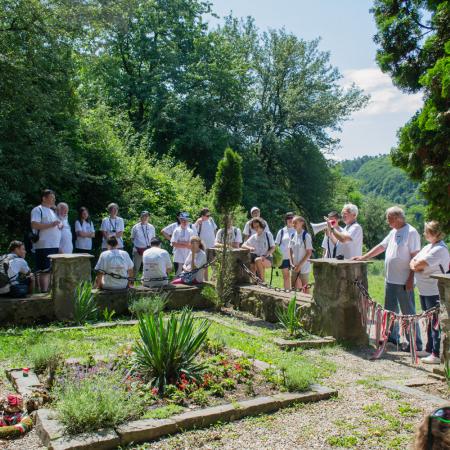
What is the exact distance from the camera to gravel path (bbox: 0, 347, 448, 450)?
415cm

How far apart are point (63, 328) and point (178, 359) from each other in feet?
10.6

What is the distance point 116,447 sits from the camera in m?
4.07

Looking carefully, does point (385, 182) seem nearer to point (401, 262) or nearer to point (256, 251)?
point (256, 251)

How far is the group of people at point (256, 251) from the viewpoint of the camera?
7250mm

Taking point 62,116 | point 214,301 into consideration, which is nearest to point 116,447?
point 214,301

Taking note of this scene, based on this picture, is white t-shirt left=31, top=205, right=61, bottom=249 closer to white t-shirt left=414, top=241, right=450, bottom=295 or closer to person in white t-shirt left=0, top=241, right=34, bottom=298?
person in white t-shirt left=0, top=241, right=34, bottom=298

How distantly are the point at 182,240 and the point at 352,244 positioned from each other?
3.66 meters

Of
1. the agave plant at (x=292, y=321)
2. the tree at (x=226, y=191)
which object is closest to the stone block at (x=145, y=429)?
the agave plant at (x=292, y=321)

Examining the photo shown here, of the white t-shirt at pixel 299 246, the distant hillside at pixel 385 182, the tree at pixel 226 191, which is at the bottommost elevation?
the white t-shirt at pixel 299 246

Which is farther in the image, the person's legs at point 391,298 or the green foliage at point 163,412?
the person's legs at point 391,298

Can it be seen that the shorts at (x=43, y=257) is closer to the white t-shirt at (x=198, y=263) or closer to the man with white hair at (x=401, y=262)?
the white t-shirt at (x=198, y=263)

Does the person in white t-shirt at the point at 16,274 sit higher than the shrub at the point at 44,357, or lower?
higher

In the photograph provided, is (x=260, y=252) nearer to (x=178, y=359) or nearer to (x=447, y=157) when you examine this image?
(x=178, y=359)

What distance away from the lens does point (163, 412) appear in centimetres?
453
